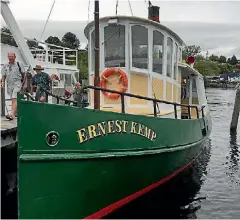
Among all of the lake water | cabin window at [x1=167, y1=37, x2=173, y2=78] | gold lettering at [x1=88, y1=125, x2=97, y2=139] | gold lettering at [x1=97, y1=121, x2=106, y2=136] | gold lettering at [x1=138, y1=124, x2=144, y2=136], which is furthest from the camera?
cabin window at [x1=167, y1=37, x2=173, y2=78]

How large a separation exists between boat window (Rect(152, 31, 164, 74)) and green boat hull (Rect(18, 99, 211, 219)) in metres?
2.31

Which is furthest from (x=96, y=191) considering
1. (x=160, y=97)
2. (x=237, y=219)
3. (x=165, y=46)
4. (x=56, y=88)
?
(x=56, y=88)

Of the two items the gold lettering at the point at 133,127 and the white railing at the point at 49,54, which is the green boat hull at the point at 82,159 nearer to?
the gold lettering at the point at 133,127

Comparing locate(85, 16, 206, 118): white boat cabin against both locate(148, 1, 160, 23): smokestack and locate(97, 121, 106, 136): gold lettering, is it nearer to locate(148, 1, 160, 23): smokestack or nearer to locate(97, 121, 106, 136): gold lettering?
locate(148, 1, 160, 23): smokestack

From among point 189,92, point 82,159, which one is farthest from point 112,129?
point 189,92

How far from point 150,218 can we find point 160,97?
11.3 ft

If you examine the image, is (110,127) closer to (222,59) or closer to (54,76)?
(54,76)

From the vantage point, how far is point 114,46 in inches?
413

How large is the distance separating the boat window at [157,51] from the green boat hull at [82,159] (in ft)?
7.56

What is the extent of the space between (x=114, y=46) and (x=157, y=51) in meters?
1.12

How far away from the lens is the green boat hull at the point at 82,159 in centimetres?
696

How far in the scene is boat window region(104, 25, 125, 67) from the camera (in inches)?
408

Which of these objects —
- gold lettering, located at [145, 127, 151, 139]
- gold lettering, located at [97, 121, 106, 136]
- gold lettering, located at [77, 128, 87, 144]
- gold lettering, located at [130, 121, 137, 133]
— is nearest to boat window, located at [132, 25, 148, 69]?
gold lettering, located at [145, 127, 151, 139]

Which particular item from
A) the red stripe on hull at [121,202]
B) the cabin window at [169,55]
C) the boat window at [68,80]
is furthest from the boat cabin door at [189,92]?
the boat window at [68,80]
